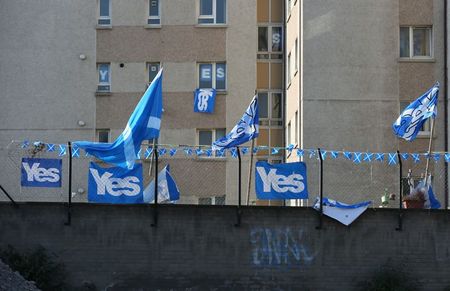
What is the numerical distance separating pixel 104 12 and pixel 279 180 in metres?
15.1

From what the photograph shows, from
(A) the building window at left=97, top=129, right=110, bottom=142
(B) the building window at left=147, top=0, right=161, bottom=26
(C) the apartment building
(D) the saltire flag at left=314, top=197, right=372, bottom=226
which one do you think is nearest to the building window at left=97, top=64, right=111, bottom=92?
(A) the building window at left=97, top=129, right=110, bottom=142

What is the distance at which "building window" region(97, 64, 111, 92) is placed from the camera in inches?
1372

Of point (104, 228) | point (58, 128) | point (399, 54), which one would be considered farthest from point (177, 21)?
point (104, 228)

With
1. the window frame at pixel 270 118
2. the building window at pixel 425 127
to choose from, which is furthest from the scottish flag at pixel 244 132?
the window frame at pixel 270 118

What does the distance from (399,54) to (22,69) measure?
1358 cm

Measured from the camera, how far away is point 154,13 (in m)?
35.0

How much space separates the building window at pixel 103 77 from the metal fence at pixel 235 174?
10.1 feet

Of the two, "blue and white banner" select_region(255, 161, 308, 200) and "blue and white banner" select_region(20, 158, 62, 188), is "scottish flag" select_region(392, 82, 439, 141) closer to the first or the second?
"blue and white banner" select_region(255, 161, 308, 200)

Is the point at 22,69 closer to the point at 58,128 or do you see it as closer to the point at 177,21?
the point at 58,128

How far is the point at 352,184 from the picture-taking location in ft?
93.1

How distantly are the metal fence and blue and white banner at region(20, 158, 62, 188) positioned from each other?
5.85ft

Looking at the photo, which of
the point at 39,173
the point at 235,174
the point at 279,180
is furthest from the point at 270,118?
the point at 39,173

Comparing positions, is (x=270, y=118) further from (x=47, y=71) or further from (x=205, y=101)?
(x=47, y=71)

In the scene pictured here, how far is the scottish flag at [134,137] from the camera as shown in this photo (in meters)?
22.7
